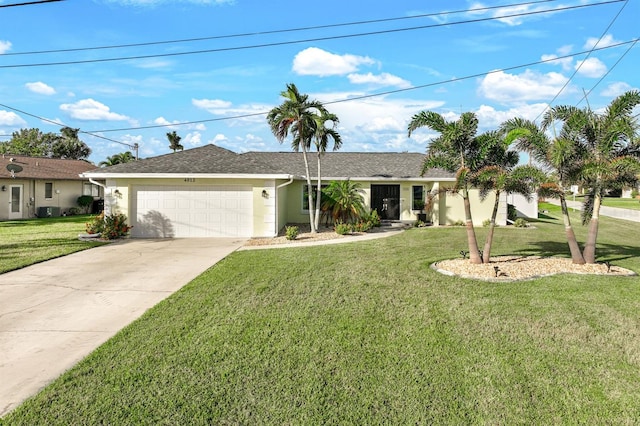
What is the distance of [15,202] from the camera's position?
77.5 feet

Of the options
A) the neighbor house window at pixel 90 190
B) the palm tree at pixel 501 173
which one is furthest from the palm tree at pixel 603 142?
the neighbor house window at pixel 90 190

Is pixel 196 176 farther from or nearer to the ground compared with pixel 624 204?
farther from the ground

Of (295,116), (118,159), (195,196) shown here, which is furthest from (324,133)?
(118,159)

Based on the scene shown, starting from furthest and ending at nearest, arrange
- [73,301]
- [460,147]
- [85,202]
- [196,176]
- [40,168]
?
[85,202]
[40,168]
[196,176]
[460,147]
[73,301]

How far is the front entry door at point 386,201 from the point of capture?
72.3ft

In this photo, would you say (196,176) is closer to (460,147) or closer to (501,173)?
(460,147)

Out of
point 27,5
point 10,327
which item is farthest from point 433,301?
point 27,5

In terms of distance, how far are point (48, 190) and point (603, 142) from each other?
96.8 ft

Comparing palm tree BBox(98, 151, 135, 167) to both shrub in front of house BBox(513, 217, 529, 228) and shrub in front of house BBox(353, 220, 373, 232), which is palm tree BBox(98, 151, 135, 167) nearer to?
shrub in front of house BBox(353, 220, 373, 232)

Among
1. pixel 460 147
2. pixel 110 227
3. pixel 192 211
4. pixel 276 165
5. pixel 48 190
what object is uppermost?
pixel 276 165

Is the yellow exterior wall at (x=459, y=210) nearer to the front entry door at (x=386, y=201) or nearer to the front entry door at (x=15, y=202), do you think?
the front entry door at (x=386, y=201)

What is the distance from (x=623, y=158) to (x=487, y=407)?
844cm

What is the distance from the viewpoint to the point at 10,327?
5.99 metres

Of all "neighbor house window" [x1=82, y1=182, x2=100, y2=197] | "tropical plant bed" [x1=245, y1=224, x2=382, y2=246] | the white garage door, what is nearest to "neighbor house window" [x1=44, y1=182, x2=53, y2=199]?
"neighbor house window" [x1=82, y1=182, x2=100, y2=197]
